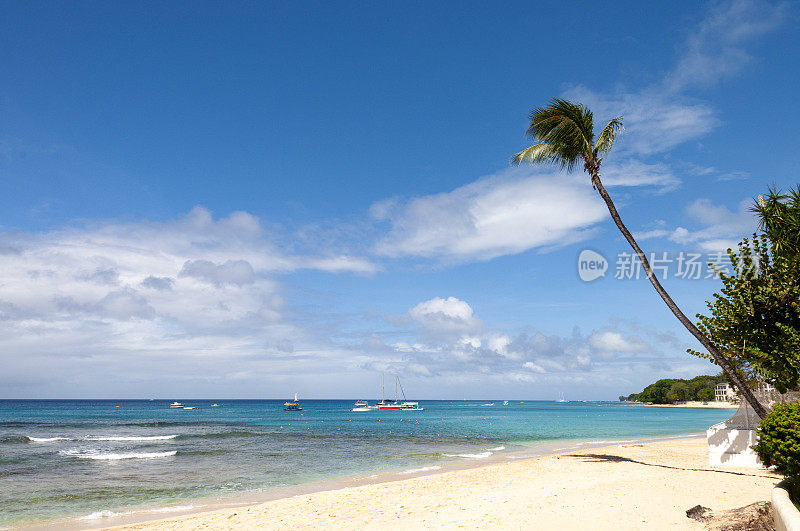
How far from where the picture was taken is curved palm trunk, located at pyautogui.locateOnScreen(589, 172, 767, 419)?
14.2 m

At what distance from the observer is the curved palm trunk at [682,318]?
560 inches

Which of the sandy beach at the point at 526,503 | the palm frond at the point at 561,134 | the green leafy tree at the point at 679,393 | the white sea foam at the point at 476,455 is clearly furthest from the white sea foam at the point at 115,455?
the green leafy tree at the point at 679,393

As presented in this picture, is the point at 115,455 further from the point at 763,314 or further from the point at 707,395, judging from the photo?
the point at 707,395

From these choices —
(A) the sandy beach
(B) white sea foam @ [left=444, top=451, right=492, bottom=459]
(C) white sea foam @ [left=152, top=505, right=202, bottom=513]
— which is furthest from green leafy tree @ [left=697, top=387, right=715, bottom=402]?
(C) white sea foam @ [left=152, top=505, right=202, bottom=513]

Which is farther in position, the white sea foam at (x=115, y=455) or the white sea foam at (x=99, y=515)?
the white sea foam at (x=115, y=455)

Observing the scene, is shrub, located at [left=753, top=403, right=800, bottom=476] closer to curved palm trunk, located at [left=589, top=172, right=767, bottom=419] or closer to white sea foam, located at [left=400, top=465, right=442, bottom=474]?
curved palm trunk, located at [left=589, top=172, right=767, bottom=419]

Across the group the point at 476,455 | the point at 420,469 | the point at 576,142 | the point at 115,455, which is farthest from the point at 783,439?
the point at 115,455

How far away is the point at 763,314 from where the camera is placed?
13305 mm

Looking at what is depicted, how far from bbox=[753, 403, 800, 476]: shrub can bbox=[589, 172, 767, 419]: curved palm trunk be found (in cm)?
429

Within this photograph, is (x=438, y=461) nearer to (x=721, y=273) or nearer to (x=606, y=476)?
(x=606, y=476)

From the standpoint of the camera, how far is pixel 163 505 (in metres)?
16.4

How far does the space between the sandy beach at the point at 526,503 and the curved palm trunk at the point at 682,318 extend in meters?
2.16

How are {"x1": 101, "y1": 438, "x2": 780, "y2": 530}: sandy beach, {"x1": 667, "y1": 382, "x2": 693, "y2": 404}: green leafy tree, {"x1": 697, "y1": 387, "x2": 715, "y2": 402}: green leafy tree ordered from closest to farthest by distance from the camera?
{"x1": 101, "y1": 438, "x2": 780, "y2": 530}: sandy beach
{"x1": 697, "y1": 387, "x2": 715, "y2": 402}: green leafy tree
{"x1": 667, "y1": 382, "x2": 693, "y2": 404}: green leafy tree

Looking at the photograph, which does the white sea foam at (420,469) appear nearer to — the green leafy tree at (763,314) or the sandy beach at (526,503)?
the sandy beach at (526,503)
